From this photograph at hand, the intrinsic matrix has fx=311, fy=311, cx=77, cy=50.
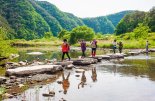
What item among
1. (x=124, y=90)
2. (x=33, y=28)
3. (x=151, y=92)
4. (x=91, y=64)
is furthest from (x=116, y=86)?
(x=33, y=28)

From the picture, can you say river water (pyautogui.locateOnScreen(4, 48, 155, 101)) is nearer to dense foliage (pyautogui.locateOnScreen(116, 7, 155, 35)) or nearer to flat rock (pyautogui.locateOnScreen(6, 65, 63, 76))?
flat rock (pyautogui.locateOnScreen(6, 65, 63, 76))

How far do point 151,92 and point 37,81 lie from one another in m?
7.15

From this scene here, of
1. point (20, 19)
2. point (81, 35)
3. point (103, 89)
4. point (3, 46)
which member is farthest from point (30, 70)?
point (20, 19)

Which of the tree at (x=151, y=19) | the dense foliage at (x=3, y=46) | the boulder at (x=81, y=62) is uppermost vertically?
the tree at (x=151, y=19)

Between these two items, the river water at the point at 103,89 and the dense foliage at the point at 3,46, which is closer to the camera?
the river water at the point at 103,89

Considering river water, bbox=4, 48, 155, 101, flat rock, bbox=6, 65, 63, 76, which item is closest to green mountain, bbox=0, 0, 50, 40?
flat rock, bbox=6, 65, 63, 76

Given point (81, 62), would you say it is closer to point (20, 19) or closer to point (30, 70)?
point (30, 70)

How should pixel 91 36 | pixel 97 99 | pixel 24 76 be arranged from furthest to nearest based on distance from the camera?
pixel 91 36, pixel 24 76, pixel 97 99

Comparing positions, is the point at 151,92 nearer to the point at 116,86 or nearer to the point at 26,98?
the point at 116,86

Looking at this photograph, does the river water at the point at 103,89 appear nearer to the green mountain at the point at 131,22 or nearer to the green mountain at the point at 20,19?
the green mountain at the point at 131,22

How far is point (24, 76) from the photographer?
21.5 m

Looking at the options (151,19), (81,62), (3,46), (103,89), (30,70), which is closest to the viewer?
(103,89)

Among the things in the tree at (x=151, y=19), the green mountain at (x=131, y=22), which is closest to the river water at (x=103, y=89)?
the tree at (x=151, y=19)

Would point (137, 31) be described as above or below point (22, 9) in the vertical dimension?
below
